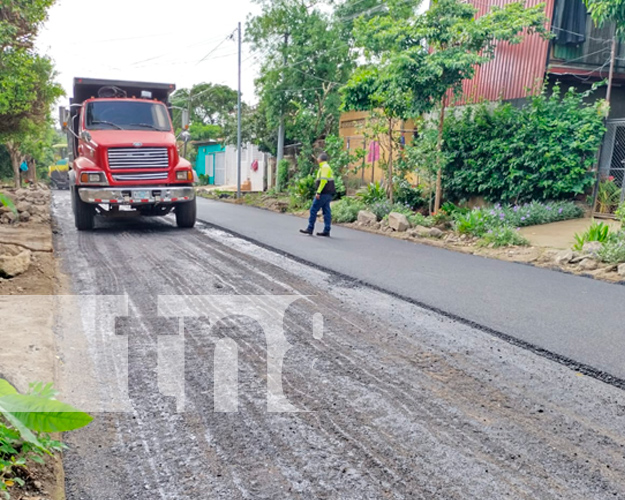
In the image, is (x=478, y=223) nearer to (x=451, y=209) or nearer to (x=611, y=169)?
(x=451, y=209)

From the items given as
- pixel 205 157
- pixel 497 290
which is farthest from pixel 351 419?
pixel 205 157

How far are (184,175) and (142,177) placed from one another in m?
0.90

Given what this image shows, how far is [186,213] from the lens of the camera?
40.4 ft

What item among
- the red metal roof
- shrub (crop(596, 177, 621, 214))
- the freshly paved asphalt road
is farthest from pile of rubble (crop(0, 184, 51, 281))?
shrub (crop(596, 177, 621, 214))

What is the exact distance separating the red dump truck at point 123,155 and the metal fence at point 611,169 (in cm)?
975

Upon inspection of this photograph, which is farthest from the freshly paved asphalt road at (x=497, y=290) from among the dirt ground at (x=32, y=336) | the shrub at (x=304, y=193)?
the shrub at (x=304, y=193)

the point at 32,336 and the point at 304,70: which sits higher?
the point at 304,70

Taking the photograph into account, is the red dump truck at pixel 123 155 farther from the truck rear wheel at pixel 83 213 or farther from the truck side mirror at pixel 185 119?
the truck side mirror at pixel 185 119

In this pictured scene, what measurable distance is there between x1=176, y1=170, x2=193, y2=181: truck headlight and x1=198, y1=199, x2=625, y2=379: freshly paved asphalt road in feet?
5.73

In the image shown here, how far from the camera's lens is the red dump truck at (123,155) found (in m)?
11.3

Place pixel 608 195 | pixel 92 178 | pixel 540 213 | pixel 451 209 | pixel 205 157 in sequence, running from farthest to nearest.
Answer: pixel 205 157 < pixel 451 209 < pixel 608 195 < pixel 540 213 < pixel 92 178

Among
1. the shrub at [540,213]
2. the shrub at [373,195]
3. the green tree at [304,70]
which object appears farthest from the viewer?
the green tree at [304,70]

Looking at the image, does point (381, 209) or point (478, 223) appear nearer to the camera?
point (478, 223)

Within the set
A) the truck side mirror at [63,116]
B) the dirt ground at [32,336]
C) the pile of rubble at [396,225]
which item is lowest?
the dirt ground at [32,336]
